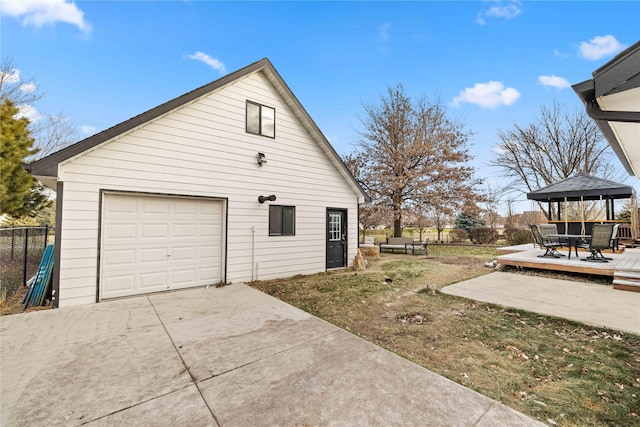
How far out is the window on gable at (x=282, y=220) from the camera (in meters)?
7.53

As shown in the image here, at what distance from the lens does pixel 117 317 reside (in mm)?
4207

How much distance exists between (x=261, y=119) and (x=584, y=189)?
12160 millimetres

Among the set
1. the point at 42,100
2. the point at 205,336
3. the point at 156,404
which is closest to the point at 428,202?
the point at 205,336

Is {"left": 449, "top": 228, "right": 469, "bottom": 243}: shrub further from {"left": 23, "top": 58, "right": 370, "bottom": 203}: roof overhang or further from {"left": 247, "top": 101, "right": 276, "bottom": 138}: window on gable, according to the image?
{"left": 247, "top": 101, "right": 276, "bottom": 138}: window on gable

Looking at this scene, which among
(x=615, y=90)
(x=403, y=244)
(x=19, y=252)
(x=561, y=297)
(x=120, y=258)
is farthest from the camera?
(x=403, y=244)

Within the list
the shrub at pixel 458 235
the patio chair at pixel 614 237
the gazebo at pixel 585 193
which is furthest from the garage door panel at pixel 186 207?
the shrub at pixel 458 235

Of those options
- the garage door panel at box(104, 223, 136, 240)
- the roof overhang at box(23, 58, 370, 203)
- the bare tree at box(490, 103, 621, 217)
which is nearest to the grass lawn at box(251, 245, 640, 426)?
the garage door panel at box(104, 223, 136, 240)

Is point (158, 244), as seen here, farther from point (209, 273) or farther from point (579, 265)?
point (579, 265)

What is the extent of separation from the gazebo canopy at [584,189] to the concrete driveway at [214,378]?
11867 millimetres

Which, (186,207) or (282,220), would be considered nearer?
(186,207)

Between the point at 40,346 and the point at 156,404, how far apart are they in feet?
7.81

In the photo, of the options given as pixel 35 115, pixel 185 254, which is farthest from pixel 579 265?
pixel 35 115

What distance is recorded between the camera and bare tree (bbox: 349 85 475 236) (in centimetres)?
1638

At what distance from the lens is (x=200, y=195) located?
6203 millimetres
